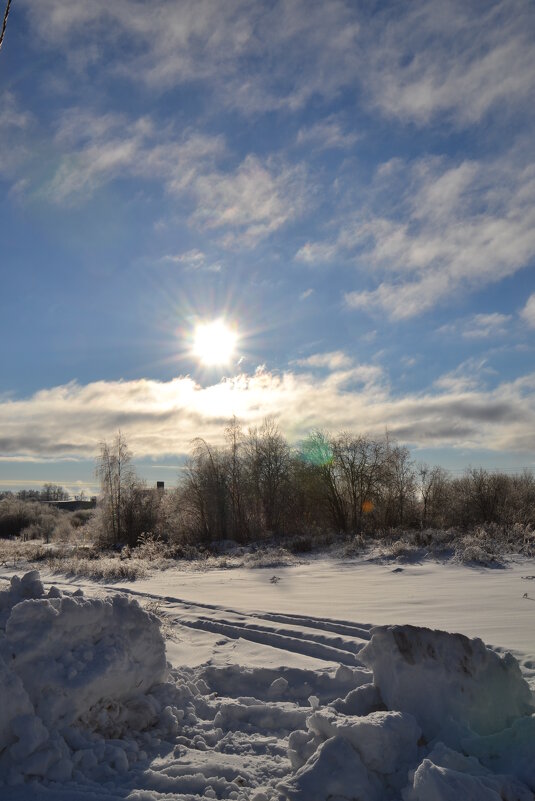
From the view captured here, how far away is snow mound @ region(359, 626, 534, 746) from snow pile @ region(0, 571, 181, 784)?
1772 millimetres

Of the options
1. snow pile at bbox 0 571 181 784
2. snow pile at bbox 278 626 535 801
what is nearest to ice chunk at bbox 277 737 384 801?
snow pile at bbox 278 626 535 801

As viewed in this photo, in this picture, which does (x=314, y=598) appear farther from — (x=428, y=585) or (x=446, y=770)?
(x=446, y=770)

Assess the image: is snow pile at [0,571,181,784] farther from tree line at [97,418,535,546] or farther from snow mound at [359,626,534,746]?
tree line at [97,418,535,546]

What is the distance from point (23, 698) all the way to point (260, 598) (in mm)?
7139

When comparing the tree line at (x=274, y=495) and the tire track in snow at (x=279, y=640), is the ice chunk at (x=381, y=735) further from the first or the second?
the tree line at (x=274, y=495)

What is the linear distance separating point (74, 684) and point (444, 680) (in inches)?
102

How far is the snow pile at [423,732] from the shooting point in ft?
9.79

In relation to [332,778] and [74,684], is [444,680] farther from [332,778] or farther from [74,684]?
[74,684]

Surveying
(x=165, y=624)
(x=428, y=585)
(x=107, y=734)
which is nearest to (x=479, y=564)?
(x=428, y=585)

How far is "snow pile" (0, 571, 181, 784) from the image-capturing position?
3494mm

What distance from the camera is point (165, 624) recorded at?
8.05 metres

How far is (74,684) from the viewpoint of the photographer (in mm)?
3893

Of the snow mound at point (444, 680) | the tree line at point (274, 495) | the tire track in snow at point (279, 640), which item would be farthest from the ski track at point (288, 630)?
the tree line at point (274, 495)

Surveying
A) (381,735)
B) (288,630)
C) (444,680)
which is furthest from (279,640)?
(381,735)
